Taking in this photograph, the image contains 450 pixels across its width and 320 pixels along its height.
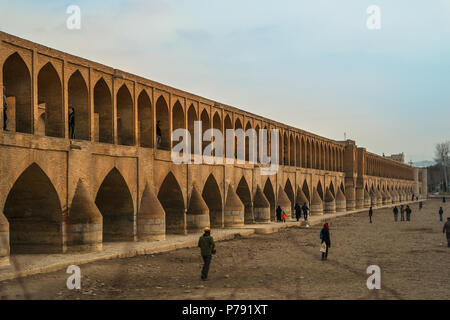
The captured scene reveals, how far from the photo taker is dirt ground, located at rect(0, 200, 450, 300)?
10.5 meters

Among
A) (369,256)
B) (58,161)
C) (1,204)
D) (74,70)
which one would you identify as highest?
(74,70)

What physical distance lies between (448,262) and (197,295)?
8238 millimetres

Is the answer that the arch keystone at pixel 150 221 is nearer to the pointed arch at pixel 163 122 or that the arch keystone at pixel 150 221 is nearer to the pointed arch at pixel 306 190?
the pointed arch at pixel 163 122

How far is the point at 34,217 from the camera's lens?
53.9ft

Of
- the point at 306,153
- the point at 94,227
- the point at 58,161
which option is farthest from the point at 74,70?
the point at 306,153

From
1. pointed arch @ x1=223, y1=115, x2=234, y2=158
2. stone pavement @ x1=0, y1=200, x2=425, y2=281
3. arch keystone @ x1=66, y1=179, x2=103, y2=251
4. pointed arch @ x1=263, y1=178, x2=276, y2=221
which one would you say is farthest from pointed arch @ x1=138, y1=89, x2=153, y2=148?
pointed arch @ x1=263, y1=178, x2=276, y2=221

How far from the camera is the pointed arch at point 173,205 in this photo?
22.6 meters

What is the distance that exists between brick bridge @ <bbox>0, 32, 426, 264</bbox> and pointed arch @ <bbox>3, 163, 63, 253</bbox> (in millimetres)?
30

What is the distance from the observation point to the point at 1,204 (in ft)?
46.2

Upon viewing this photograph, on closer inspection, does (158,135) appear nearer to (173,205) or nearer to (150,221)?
(173,205)

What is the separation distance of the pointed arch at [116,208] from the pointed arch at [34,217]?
11.1ft

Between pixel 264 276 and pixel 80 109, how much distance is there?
915cm

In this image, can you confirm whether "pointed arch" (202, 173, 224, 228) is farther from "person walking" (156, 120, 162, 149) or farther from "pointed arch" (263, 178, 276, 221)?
"pointed arch" (263, 178, 276, 221)
